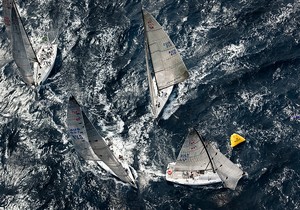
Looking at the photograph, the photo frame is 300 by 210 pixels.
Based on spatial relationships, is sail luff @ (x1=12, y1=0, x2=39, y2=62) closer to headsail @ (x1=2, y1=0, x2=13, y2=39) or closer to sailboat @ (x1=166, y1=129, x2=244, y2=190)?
headsail @ (x1=2, y1=0, x2=13, y2=39)

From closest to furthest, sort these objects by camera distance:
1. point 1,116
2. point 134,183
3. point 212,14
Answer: point 134,183, point 1,116, point 212,14

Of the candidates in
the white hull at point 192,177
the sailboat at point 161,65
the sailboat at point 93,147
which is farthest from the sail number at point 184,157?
the sailboat at point 161,65

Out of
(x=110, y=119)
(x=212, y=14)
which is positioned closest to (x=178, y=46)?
(x=212, y=14)

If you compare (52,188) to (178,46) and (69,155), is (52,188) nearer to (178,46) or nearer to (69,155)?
(69,155)

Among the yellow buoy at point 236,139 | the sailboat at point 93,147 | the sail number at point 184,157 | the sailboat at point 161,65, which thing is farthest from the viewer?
the sailboat at point 161,65

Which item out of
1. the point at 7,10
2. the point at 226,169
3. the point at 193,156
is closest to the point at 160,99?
the point at 193,156

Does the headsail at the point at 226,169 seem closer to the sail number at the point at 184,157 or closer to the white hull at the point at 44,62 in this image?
the sail number at the point at 184,157

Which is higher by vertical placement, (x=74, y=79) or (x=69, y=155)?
(x=74, y=79)
